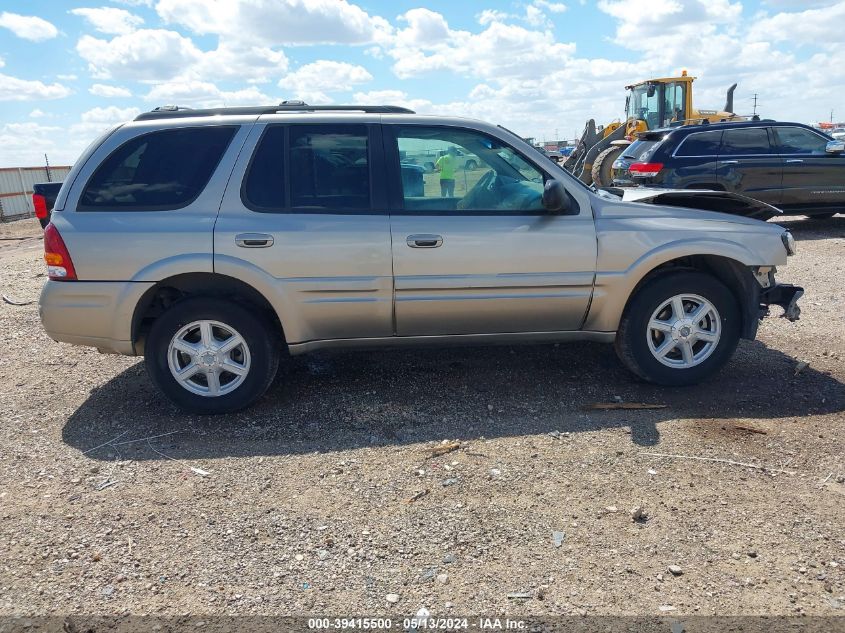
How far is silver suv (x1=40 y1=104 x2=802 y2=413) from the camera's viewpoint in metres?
4.30

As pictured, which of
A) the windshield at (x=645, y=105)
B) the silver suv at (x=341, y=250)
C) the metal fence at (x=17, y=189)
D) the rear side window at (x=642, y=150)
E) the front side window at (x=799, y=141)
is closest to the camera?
the silver suv at (x=341, y=250)

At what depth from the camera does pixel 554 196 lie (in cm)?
434

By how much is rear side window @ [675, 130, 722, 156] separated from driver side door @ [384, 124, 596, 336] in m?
7.56

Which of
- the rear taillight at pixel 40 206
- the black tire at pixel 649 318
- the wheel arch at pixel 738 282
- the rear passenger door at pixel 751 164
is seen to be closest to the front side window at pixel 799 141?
the rear passenger door at pixel 751 164

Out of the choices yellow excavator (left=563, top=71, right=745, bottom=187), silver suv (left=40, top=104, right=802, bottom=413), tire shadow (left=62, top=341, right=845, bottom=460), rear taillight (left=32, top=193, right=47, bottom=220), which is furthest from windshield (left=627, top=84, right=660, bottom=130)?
rear taillight (left=32, top=193, right=47, bottom=220)

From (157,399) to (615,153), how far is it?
1431cm

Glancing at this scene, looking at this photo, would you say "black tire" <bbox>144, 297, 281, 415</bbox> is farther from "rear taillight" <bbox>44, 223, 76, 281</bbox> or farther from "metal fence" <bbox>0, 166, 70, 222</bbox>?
"metal fence" <bbox>0, 166, 70, 222</bbox>

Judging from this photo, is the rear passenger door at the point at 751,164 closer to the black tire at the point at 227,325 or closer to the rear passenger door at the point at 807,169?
the rear passenger door at the point at 807,169

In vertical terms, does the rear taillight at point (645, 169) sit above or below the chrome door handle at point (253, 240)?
above

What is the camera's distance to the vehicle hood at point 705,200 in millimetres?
4934

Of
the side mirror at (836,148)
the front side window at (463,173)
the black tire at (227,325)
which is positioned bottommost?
the black tire at (227,325)

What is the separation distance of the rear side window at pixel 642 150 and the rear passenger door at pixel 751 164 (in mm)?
1070

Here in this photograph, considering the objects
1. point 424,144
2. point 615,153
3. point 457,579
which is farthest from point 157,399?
point 615,153

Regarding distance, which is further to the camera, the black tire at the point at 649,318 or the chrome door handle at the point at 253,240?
the black tire at the point at 649,318
